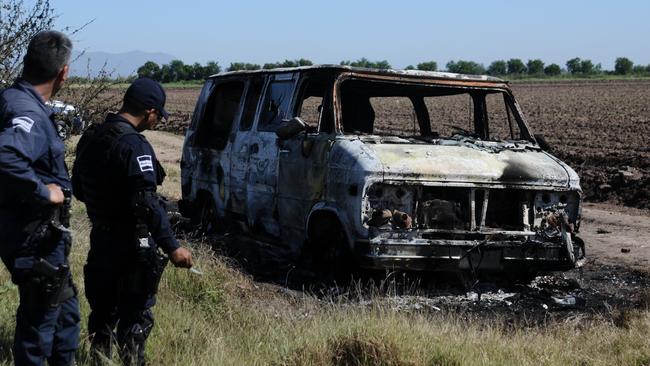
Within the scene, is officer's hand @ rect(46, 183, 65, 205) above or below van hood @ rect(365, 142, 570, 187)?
above

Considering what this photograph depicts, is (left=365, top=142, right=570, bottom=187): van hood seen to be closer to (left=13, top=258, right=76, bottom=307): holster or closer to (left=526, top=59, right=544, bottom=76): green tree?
(left=13, top=258, right=76, bottom=307): holster

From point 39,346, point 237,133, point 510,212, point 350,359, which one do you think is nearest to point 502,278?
point 510,212

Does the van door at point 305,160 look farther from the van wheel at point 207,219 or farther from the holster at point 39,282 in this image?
the holster at point 39,282

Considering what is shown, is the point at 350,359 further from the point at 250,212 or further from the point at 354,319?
the point at 250,212

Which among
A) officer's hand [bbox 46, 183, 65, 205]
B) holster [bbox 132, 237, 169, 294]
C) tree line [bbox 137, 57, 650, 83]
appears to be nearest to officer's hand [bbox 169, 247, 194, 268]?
holster [bbox 132, 237, 169, 294]

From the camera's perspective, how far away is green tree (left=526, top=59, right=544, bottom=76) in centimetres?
11846

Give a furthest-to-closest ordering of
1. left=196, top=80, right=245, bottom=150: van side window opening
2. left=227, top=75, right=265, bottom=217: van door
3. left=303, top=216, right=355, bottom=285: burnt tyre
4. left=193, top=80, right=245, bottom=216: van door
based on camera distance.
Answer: left=196, top=80, right=245, bottom=150: van side window opening → left=193, top=80, right=245, bottom=216: van door → left=227, top=75, right=265, bottom=217: van door → left=303, top=216, right=355, bottom=285: burnt tyre

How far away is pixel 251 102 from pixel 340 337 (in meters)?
4.77

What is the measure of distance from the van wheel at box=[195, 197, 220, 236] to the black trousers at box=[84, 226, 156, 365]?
190 inches

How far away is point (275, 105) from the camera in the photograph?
28.8ft

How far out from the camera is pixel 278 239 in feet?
28.0

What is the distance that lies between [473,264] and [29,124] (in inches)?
176

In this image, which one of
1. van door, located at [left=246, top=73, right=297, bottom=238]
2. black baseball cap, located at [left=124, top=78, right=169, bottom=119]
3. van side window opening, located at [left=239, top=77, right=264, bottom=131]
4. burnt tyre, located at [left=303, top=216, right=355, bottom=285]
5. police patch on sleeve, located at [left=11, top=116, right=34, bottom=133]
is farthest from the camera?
van side window opening, located at [left=239, top=77, right=264, bottom=131]

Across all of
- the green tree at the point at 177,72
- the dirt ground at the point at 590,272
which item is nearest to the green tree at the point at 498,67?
the green tree at the point at 177,72
